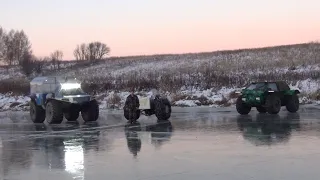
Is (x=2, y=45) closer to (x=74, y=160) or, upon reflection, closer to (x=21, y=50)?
(x=21, y=50)

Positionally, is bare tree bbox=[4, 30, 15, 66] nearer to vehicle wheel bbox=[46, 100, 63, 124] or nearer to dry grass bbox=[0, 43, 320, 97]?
dry grass bbox=[0, 43, 320, 97]

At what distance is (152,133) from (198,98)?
19214 mm

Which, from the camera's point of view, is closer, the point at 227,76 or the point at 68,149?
the point at 68,149

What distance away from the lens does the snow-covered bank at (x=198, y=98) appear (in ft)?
107

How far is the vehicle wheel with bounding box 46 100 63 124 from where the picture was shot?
21.4 meters

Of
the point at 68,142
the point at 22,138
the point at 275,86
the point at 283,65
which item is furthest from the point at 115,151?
the point at 283,65

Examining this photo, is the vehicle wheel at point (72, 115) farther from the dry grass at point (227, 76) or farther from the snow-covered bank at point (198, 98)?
the dry grass at point (227, 76)

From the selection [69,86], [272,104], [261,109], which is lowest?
[261,109]

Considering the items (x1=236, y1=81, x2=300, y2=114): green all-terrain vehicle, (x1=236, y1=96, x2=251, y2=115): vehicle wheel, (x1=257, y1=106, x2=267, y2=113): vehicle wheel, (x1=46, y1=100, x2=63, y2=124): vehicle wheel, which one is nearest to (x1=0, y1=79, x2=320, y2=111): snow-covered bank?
(x1=236, y1=81, x2=300, y2=114): green all-terrain vehicle

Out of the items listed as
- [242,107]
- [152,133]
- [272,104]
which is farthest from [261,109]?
[152,133]

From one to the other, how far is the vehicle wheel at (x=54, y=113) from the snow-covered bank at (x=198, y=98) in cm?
1261

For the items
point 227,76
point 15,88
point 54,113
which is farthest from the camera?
point 15,88

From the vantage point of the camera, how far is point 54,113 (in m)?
21.4

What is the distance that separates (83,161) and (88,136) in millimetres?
5295
